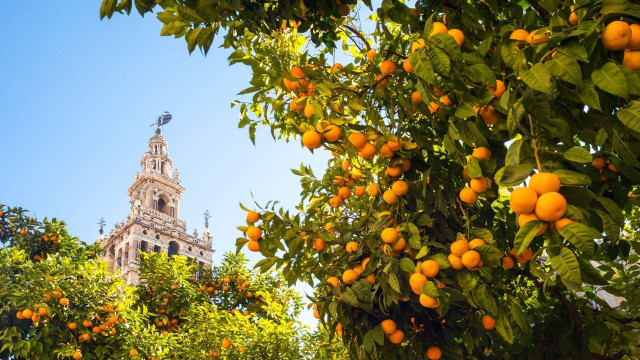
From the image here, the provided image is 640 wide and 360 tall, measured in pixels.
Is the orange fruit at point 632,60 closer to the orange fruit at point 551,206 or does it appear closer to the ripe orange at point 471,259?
the orange fruit at point 551,206

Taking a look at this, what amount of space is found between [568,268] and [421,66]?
93 centimetres

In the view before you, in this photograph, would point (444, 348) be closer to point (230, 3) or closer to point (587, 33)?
point (587, 33)

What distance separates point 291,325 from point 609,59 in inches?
324

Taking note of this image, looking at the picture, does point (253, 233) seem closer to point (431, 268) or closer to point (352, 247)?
point (352, 247)

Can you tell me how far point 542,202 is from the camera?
4.86 feet

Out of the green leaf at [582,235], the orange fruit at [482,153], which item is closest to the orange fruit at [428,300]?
the orange fruit at [482,153]

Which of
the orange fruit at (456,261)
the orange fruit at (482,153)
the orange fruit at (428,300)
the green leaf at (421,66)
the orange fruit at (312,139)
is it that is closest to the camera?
the green leaf at (421,66)

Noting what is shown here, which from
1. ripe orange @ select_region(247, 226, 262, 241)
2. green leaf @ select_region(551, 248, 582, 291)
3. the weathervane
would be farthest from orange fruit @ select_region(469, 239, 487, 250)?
the weathervane

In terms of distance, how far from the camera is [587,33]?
1.58 m

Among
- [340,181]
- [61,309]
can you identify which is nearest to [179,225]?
[61,309]

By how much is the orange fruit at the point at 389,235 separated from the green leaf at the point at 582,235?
5.04 ft

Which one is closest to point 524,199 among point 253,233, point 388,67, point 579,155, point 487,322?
point 579,155

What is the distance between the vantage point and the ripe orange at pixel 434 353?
3.19 m

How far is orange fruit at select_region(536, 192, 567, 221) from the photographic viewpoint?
1463 millimetres
